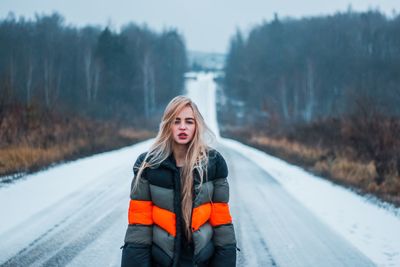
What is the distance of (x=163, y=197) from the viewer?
2729 mm

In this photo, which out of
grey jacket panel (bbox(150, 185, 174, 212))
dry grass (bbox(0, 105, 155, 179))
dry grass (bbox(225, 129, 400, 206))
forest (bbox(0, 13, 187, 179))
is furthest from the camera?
forest (bbox(0, 13, 187, 179))

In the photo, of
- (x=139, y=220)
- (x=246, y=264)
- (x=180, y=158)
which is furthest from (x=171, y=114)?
(x=246, y=264)

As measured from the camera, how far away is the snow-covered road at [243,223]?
4883 millimetres

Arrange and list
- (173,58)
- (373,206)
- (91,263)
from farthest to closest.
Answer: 1. (173,58)
2. (373,206)
3. (91,263)

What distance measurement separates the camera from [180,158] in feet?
9.59

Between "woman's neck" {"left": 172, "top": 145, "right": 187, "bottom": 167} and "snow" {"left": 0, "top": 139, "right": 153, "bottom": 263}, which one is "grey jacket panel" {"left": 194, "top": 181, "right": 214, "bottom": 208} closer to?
"woman's neck" {"left": 172, "top": 145, "right": 187, "bottom": 167}

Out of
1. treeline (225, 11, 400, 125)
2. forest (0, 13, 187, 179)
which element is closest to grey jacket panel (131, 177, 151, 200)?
forest (0, 13, 187, 179)

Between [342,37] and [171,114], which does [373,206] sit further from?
[342,37]

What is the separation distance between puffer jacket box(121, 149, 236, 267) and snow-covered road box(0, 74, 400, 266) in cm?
194

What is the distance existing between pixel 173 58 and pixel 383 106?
72.9 m

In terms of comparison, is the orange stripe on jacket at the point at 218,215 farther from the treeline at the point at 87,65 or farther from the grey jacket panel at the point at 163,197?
the treeline at the point at 87,65

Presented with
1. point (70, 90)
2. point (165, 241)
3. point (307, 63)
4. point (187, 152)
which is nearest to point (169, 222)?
point (165, 241)

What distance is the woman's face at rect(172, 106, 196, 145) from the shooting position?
2.86 m

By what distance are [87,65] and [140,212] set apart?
143 feet
